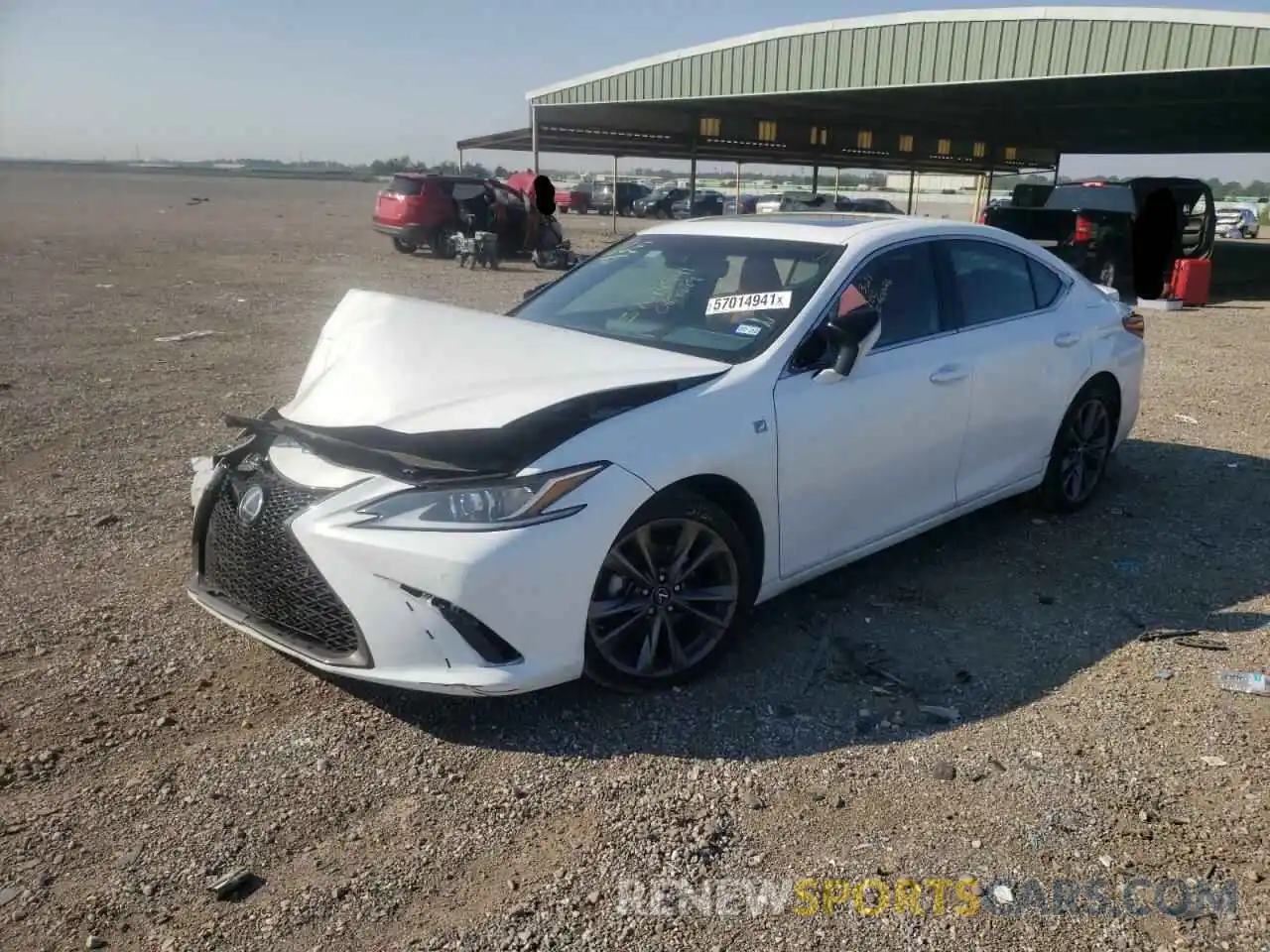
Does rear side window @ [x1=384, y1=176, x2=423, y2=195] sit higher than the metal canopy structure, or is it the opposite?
the metal canopy structure

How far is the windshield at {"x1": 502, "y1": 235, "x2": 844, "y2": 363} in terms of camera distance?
4.16 metres

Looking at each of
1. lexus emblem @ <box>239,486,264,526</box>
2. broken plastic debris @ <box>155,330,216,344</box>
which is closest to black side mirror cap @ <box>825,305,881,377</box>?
lexus emblem @ <box>239,486,264,526</box>

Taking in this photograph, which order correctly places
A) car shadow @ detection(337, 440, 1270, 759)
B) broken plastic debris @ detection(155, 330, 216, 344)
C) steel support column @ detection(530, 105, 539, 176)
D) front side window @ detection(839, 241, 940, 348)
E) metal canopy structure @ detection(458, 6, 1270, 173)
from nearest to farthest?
car shadow @ detection(337, 440, 1270, 759), front side window @ detection(839, 241, 940, 348), broken plastic debris @ detection(155, 330, 216, 344), metal canopy structure @ detection(458, 6, 1270, 173), steel support column @ detection(530, 105, 539, 176)

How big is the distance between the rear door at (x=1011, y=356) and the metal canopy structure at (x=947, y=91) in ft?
32.3

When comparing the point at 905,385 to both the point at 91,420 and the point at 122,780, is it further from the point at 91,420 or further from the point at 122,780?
the point at 91,420

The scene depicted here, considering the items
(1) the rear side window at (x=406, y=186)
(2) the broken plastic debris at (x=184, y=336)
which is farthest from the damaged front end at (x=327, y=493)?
(1) the rear side window at (x=406, y=186)

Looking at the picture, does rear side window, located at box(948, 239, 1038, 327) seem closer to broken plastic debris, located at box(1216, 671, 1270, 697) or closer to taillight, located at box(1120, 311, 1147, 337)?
taillight, located at box(1120, 311, 1147, 337)

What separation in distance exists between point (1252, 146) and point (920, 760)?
1376 inches

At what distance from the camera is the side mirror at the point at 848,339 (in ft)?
13.2

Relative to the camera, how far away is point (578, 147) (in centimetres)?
3356

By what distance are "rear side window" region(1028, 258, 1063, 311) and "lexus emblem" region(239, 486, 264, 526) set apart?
12.8 ft

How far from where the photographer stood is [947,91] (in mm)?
19484

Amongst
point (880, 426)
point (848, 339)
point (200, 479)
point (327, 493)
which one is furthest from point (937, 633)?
point (200, 479)

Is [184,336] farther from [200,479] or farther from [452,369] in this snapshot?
[452,369]
